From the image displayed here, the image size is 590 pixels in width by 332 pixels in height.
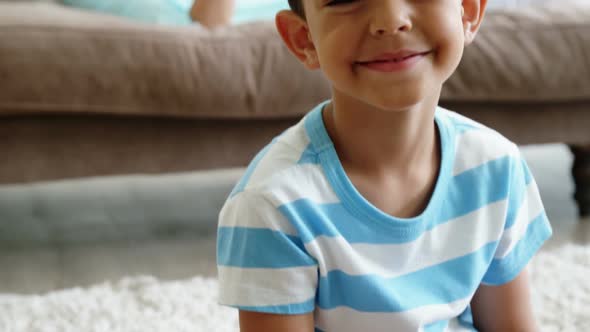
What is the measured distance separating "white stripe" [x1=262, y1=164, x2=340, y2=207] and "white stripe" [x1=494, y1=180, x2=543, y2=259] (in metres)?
0.22

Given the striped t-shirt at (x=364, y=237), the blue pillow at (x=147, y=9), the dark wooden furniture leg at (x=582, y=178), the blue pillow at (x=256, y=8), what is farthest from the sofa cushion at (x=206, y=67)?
the striped t-shirt at (x=364, y=237)

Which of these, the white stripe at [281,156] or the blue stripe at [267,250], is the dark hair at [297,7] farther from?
the blue stripe at [267,250]

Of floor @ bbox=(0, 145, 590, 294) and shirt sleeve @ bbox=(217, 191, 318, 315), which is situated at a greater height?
shirt sleeve @ bbox=(217, 191, 318, 315)

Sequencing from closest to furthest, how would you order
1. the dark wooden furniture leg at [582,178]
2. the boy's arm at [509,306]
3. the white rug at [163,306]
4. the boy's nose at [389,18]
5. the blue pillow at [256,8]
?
the boy's nose at [389,18]
the boy's arm at [509,306]
the white rug at [163,306]
the dark wooden furniture leg at [582,178]
the blue pillow at [256,8]

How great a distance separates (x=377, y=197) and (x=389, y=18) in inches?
8.2

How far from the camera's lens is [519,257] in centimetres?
93

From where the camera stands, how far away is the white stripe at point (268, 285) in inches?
31.0

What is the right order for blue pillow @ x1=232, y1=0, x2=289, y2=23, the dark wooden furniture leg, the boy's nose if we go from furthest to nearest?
blue pillow @ x1=232, y1=0, x2=289, y2=23, the dark wooden furniture leg, the boy's nose

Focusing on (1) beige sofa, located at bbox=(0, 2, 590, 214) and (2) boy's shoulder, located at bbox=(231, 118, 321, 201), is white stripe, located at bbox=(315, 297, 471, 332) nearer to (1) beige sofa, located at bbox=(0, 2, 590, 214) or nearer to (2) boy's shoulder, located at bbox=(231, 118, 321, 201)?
(2) boy's shoulder, located at bbox=(231, 118, 321, 201)

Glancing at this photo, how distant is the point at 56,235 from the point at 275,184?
1126 millimetres

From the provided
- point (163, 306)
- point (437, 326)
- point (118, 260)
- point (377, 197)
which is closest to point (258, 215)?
point (377, 197)

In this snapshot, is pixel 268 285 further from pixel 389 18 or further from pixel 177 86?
pixel 177 86

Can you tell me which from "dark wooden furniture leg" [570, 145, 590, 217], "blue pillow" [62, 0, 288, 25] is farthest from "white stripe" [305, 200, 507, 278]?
"blue pillow" [62, 0, 288, 25]

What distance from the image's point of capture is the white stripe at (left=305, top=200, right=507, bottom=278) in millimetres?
802
